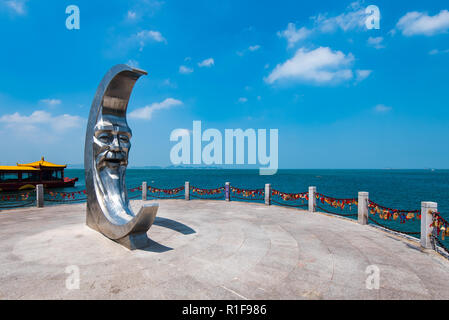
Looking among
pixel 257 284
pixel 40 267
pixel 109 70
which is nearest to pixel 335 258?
pixel 257 284

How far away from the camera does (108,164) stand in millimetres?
8375

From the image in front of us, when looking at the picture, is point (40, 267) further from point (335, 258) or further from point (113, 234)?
point (335, 258)

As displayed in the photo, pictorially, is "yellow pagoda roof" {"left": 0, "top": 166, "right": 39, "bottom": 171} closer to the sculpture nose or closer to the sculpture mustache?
the sculpture mustache

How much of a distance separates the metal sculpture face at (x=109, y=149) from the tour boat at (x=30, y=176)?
1492 inches

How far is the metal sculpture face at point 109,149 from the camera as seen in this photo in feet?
26.0

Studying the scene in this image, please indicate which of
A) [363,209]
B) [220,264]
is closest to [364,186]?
[363,209]

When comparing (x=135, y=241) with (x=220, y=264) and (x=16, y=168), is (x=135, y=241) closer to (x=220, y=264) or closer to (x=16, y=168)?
(x=220, y=264)

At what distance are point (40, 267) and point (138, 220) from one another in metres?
2.47

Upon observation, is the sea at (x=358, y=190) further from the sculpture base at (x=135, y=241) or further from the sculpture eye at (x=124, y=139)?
the sculpture base at (x=135, y=241)

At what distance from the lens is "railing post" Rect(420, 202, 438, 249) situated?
7336 millimetres

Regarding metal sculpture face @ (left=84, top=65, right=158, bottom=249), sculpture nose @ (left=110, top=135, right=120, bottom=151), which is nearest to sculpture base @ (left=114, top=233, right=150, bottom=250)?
metal sculpture face @ (left=84, top=65, right=158, bottom=249)

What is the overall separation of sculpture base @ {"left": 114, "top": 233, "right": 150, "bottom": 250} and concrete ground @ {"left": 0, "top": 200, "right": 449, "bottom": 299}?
204mm

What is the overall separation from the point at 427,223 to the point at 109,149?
11213 millimetres

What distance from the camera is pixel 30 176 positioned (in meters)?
38.4
